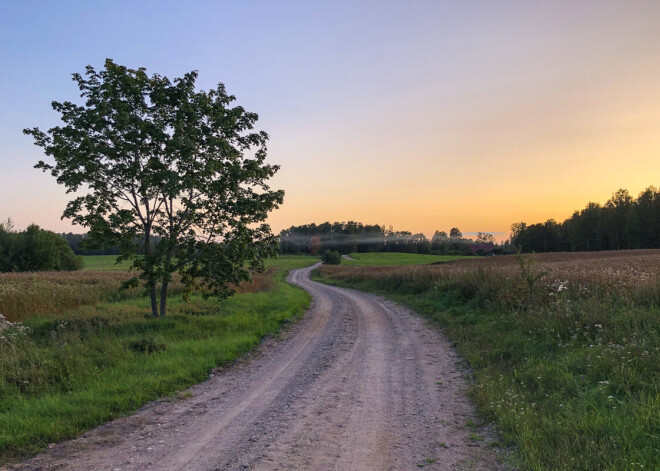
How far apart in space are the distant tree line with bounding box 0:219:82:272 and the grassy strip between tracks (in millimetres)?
42930

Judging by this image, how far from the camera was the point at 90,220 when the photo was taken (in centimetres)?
1247

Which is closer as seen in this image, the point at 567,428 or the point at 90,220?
the point at 567,428

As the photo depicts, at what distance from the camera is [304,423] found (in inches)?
231

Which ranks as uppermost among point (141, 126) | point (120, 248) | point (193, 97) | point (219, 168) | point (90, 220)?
point (193, 97)

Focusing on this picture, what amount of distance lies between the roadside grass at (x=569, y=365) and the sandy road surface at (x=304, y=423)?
700 mm

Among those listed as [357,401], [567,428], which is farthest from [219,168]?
[567,428]

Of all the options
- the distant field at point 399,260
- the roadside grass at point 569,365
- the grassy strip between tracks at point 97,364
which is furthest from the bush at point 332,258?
the grassy strip between tracks at point 97,364

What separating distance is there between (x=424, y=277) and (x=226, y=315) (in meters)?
15.7

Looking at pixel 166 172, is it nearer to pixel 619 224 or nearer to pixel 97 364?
pixel 97 364

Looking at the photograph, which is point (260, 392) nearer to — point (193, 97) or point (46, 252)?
point (193, 97)

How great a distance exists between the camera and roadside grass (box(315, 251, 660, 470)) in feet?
15.5

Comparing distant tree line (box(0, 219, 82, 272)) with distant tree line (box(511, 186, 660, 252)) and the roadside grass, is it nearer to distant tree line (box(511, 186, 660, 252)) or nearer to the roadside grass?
the roadside grass

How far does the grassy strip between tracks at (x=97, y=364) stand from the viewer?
588cm

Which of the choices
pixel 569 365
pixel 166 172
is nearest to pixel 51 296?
pixel 166 172
